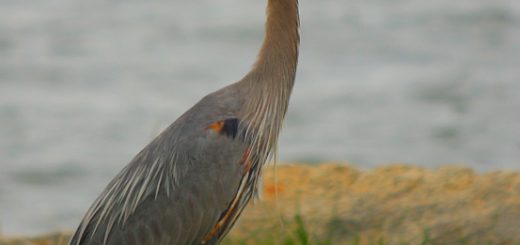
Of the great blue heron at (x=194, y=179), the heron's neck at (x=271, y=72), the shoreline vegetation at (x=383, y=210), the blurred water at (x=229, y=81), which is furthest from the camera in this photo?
the blurred water at (x=229, y=81)

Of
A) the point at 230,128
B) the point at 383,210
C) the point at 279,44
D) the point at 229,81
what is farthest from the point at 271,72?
the point at 229,81

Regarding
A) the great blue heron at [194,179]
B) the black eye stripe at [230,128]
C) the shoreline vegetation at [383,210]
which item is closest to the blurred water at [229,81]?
the shoreline vegetation at [383,210]

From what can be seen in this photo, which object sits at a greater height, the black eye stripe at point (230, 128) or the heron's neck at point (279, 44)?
the heron's neck at point (279, 44)

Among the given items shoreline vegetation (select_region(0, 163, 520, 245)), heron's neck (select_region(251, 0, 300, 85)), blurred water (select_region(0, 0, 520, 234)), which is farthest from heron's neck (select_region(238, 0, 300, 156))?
blurred water (select_region(0, 0, 520, 234))

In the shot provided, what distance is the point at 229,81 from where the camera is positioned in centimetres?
1283

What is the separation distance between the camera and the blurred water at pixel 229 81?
1141cm

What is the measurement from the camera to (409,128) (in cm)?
1216

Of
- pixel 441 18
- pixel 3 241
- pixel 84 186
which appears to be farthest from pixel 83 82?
pixel 3 241

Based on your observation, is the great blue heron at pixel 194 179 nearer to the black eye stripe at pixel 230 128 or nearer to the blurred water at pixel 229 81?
the black eye stripe at pixel 230 128

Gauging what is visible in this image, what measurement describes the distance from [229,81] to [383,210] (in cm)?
662

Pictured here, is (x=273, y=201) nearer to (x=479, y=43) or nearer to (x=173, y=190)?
(x=173, y=190)

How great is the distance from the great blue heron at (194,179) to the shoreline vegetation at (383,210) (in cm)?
36

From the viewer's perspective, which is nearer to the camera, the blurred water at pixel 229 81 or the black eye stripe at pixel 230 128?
the black eye stripe at pixel 230 128

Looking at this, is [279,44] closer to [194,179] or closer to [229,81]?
[194,179]
